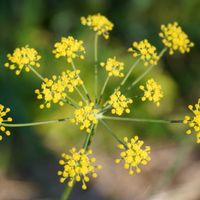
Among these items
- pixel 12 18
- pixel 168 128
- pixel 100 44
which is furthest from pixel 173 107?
pixel 12 18

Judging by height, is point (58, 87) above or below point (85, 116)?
above

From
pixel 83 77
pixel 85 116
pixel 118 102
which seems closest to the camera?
pixel 85 116

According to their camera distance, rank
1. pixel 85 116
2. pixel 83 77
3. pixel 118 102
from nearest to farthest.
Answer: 1. pixel 85 116
2. pixel 118 102
3. pixel 83 77

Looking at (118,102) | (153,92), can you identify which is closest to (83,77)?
(153,92)

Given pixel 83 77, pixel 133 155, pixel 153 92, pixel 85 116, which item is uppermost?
pixel 83 77

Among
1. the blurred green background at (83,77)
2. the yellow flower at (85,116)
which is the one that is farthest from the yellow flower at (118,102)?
the blurred green background at (83,77)

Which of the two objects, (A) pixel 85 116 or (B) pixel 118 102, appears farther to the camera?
(B) pixel 118 102

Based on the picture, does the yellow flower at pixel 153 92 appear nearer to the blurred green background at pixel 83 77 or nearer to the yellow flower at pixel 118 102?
the yellow flower at pixel 118 102

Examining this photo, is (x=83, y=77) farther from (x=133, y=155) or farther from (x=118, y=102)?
(x=133, y=155)

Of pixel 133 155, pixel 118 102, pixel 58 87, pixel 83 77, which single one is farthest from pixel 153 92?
pixel 83 77
